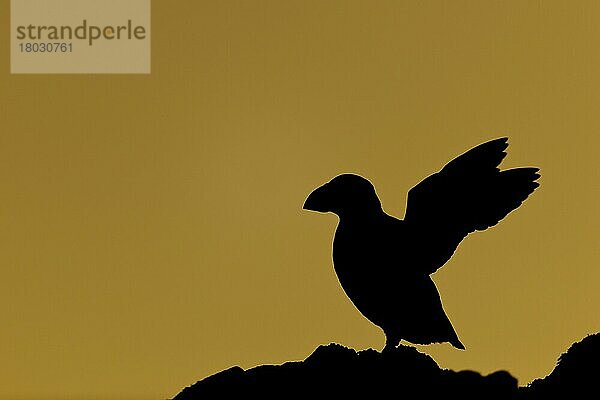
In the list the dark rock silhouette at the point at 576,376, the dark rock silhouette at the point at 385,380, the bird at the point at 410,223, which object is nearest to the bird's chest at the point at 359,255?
the bird at the point at 410,223

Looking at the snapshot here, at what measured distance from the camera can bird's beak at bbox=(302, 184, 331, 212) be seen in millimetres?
1478

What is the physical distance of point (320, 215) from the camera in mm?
1644

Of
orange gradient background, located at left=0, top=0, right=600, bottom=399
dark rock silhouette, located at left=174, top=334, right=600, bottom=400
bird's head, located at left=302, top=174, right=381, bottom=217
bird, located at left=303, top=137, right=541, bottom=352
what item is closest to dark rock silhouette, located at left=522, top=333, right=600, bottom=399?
dark rock silhouette, located at left=174, top=334, right=600, bottom=400

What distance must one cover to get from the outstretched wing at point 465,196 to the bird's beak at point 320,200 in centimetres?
15

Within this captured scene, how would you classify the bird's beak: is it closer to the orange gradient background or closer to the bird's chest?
the bird's chest

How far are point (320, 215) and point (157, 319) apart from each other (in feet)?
1.30

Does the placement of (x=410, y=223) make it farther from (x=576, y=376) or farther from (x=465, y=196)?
(x=576, y=376)

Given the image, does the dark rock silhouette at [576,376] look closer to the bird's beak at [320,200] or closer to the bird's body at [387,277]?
the bird's body at [387,277]

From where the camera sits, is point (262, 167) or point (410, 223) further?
point (262, 167)

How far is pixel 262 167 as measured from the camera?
5.45ft

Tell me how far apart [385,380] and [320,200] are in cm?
34

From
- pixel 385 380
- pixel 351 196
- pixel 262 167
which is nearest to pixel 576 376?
pixel 385 380

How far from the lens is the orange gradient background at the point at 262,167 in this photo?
65.5 inches

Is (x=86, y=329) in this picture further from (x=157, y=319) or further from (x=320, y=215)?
(x=320, y=215)
